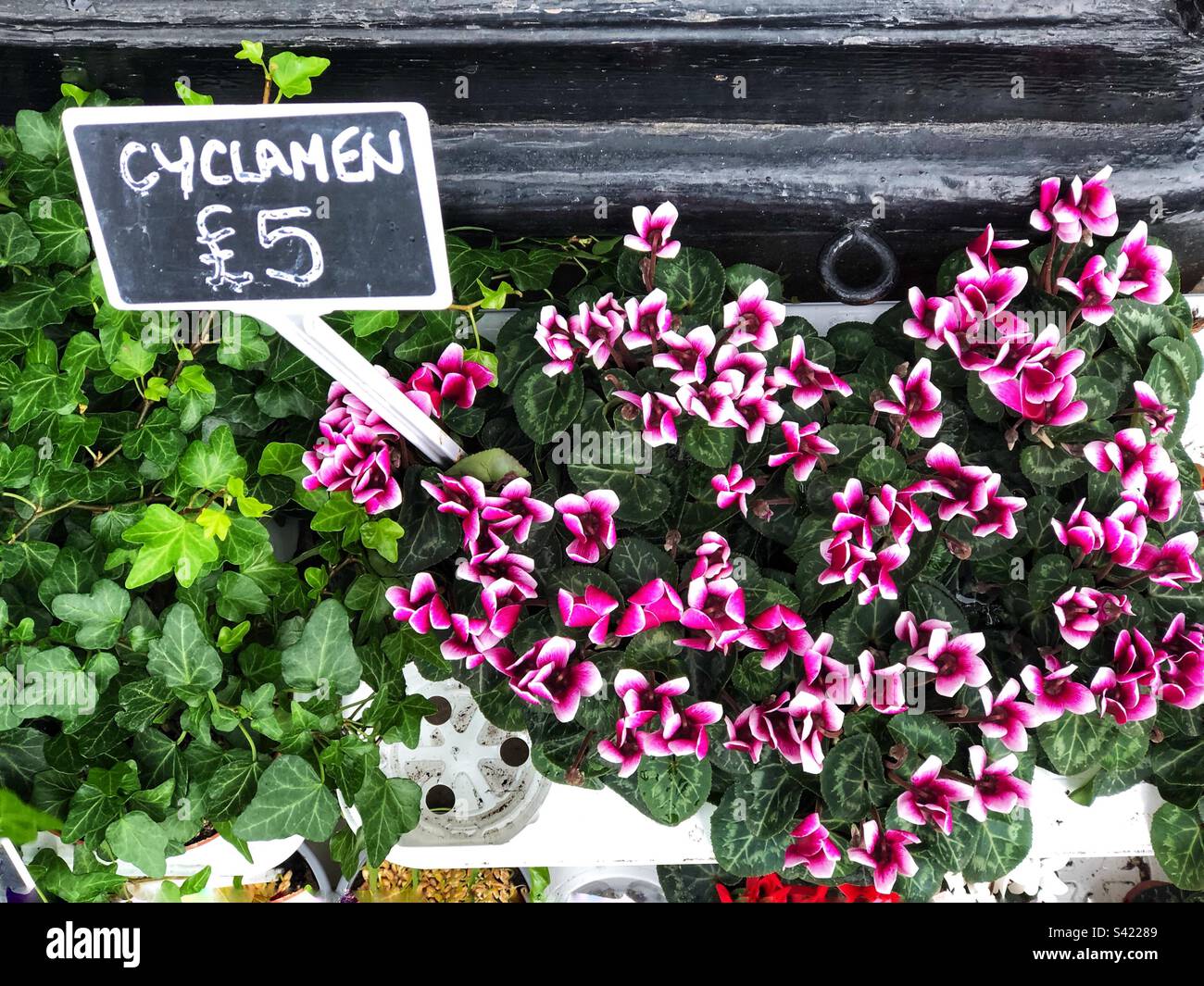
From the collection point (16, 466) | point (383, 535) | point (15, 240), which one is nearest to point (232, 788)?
point (383, 535)

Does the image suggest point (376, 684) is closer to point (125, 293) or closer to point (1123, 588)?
point (125, 293)

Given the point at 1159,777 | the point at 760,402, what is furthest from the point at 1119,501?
the point at 760,402

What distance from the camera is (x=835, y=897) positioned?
1.16 meters

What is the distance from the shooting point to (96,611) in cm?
91

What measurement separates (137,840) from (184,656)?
0.17 metres

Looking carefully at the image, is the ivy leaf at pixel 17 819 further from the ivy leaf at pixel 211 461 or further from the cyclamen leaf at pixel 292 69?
the cyclamen leaf at pixel 292 69

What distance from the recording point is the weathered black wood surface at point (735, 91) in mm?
1107

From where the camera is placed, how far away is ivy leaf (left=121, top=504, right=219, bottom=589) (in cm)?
87

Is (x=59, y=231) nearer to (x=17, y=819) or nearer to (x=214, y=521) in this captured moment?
(x=214, y=521)

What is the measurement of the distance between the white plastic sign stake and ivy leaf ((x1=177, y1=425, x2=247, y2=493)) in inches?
8.3

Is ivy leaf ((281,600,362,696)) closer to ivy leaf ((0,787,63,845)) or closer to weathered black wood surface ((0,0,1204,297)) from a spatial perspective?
ivy leaf ((0,787,63,845))

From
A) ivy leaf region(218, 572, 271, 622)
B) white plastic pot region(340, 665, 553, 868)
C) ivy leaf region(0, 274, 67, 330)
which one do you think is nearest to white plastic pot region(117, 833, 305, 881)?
white plastic pot region(340, 665, 553, 868)

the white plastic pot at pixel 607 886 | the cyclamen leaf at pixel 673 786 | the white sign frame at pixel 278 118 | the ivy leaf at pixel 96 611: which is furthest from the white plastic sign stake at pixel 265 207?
the white plastic pot at pixel 607 886
